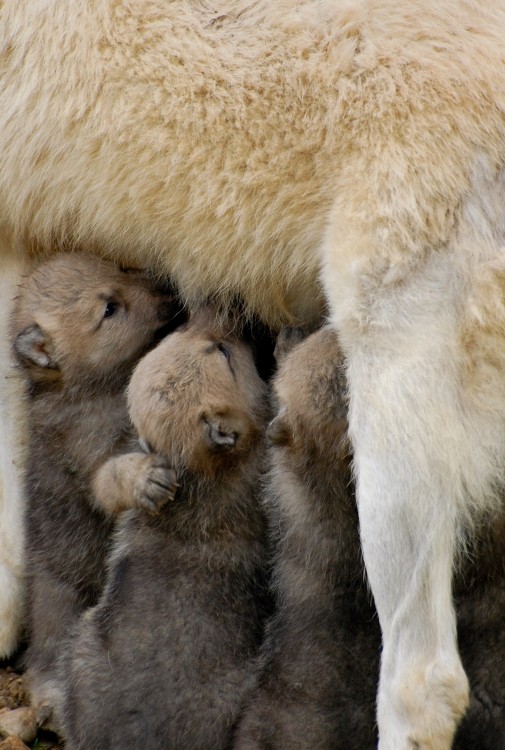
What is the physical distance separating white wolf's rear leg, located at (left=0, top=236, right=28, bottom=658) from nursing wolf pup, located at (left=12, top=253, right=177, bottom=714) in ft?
0.64

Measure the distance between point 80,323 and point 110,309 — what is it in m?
0.14

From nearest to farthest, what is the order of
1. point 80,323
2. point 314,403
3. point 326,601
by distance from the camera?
point 326,601 → point 314,403 → point 80,323

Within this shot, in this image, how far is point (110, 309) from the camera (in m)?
A: 4.87

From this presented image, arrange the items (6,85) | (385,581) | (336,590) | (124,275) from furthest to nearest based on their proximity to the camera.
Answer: (124,275) → (6,85) → (336,590) → (385,581)

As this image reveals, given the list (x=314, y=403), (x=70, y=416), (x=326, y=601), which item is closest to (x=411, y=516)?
(x=326, y=601)

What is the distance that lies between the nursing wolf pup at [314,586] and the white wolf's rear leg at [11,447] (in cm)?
134

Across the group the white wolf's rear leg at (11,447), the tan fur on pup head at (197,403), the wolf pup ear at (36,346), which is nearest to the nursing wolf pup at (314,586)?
the tan fur on pup head at (197,403)

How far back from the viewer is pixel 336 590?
4152 mm

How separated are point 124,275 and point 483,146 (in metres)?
1.68

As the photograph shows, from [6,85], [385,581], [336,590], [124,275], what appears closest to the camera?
[385,581]

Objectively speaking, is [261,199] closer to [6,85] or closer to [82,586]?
[6,85]

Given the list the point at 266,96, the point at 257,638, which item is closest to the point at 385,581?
the point at 257,638

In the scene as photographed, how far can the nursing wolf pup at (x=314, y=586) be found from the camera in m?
3.98

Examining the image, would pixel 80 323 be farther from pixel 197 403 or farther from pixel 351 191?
pixel 351 191
